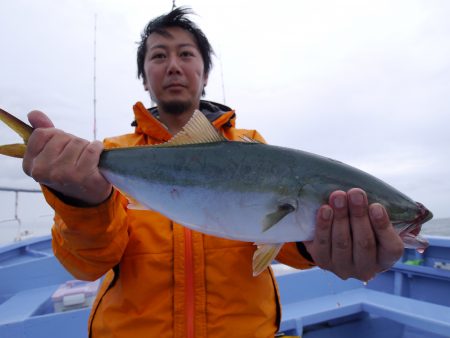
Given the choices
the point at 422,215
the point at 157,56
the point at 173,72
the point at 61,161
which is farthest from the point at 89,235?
the point at 422,215

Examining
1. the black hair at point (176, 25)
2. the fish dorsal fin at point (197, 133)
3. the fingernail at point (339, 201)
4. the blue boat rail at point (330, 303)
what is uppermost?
the black hair at point (176, 25)

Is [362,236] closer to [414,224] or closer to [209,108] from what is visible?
[414,224]

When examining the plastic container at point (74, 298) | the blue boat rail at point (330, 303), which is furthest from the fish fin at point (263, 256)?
the plastic container at point (74, 298)

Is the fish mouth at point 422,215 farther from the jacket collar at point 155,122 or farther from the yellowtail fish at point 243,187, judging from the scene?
the jacket collar at point 155,122

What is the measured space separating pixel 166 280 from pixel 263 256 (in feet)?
2.62

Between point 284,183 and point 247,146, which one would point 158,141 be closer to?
point 247,146

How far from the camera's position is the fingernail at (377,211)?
1924mm

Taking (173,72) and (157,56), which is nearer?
(173,72)

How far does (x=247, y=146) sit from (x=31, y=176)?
1.25 m

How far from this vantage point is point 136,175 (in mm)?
2090

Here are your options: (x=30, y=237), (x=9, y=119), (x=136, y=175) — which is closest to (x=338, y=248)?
(x=136, y=175)

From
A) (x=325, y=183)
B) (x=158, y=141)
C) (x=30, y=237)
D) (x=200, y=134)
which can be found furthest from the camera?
(x=30, y=237)

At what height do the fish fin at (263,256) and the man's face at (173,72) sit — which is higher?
the man's face at (173,72)

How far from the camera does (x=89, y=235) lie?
6.91 ft
